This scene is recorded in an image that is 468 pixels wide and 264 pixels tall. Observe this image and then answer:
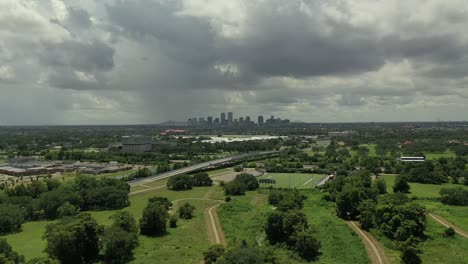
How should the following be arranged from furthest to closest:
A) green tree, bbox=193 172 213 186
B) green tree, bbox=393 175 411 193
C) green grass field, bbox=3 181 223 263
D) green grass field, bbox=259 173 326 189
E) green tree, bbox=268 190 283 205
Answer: green grass field, bbox=259 173 326 189, green tree, bbox=193 172 213 186, green tree, bbox=393 175 411 193, green tree, bbox=268 190 283 205, green grass field, bbox=3 181 223 263

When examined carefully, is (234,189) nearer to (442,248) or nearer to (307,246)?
(307,246)

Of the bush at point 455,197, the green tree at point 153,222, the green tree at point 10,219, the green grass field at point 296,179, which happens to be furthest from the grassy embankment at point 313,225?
the green tree at point 10,219

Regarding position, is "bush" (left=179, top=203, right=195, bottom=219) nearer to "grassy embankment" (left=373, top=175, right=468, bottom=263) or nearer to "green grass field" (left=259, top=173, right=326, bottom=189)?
"grassy embankment" (left=373, top=175, right=468, bottom=263)

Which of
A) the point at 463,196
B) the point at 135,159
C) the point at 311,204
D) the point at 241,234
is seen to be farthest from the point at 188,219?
the point at 135,159

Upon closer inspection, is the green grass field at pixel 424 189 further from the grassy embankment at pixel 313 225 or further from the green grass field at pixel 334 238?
the green grass field at pixel 334 238

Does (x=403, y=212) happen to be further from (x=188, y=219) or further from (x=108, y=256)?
(x=108, y=256)

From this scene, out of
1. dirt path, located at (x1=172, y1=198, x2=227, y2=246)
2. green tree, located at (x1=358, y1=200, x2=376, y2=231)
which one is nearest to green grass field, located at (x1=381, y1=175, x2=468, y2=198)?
green tree, located at (x1=358, y1=200, x2=376, y2=231)
